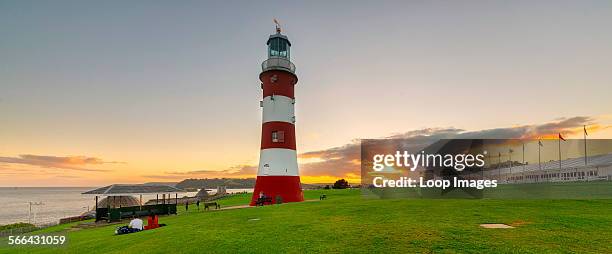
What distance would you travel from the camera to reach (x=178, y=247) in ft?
38.4

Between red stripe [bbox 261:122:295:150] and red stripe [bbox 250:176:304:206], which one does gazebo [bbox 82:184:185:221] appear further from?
red stripe [bbox 261:122:295:150]

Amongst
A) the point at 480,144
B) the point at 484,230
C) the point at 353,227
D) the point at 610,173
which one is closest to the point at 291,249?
the point at 353,227

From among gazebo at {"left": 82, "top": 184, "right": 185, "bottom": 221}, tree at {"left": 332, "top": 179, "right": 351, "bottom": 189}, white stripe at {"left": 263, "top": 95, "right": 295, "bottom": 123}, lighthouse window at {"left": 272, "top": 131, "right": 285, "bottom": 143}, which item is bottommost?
tree at {"left": 332, "top": 179, "right": 351, "bottom": 189}

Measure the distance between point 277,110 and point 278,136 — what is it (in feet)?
8.52

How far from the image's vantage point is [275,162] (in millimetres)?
31297

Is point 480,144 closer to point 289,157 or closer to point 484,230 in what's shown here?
point 289,157

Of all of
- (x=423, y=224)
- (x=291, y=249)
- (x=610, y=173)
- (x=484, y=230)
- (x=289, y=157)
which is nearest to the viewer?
(x=291, y=249)

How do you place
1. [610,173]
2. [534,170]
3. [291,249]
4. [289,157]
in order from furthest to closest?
[534,170]
[610,173]
[289,157]
[291,249]

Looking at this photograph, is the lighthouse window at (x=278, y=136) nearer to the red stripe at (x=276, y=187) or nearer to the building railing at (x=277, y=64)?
the red stripe at (x=276, y=187)

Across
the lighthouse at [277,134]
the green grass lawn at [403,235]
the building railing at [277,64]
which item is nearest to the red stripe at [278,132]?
the lighthouse at [277,134]

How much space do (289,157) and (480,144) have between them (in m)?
17.0

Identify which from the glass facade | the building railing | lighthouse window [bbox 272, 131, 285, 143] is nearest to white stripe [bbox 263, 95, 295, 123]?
lighthouse window [bbox 272, 131, 285, 143]

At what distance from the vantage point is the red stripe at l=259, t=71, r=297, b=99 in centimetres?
3275

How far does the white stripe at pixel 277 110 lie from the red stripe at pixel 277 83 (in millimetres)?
510
